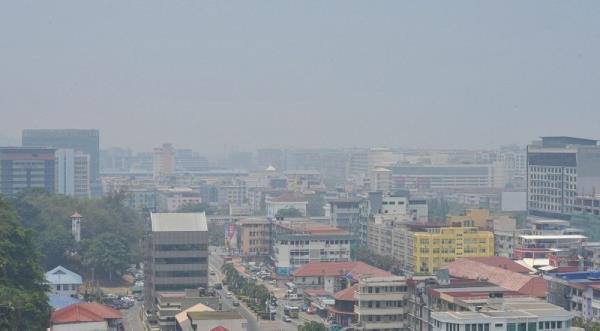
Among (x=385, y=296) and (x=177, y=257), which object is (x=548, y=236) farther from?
(x=385, y=296)

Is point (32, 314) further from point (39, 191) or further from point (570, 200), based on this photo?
point (570, 200)

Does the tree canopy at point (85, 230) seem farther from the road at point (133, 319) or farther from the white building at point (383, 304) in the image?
the white building at point (383, 304)

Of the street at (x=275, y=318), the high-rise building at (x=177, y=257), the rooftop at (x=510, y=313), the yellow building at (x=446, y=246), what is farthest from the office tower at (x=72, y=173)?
the rooftop at (x=510, y=313)

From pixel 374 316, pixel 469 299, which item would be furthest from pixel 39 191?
pixel 469 299

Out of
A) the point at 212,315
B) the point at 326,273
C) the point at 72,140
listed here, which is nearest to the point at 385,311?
the point at 212,315

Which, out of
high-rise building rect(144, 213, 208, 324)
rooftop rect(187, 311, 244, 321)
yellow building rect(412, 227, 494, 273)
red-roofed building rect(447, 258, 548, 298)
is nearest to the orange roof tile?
red-roofed building rect(447, 258, 548, 298)
